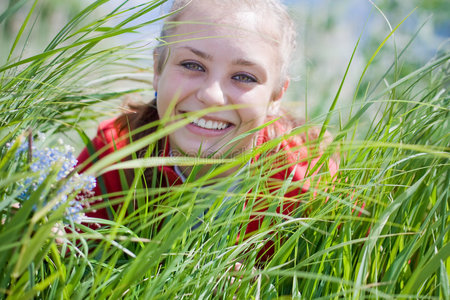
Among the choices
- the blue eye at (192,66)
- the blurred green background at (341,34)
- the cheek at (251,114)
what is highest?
the blurred green background at (341,34)

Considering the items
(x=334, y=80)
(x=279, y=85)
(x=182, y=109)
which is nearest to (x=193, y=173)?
(x=182, y=109)

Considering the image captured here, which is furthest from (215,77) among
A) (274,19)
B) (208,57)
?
(274,19)

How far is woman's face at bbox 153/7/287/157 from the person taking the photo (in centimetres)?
122

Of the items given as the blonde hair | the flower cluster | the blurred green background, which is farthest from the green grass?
the blurred green background

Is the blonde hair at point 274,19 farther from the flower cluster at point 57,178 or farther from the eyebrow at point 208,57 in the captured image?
the flower cluster at point 57,178

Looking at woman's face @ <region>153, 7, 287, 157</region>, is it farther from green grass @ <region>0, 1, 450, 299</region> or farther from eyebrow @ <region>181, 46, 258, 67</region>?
green grass @ <region>0, 1, 450, 299</region>

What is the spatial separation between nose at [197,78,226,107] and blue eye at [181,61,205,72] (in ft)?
0.24

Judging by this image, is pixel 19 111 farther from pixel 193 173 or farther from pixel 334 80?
pixel 334 80

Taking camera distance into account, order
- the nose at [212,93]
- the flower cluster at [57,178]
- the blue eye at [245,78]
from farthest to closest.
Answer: the blue eye at [245,78], the nose at [212,93], the flower cluster at [57,178]

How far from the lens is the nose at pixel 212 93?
3.92 feet

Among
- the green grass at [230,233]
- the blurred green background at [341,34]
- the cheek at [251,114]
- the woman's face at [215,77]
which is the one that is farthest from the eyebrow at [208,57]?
the blurred green background at [341,34]

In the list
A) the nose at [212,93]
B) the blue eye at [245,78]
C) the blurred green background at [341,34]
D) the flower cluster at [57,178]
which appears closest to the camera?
the flower cluster at [57,178]

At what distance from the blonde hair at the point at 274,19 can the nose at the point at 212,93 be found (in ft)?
0.45

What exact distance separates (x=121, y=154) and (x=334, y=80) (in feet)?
9.42
